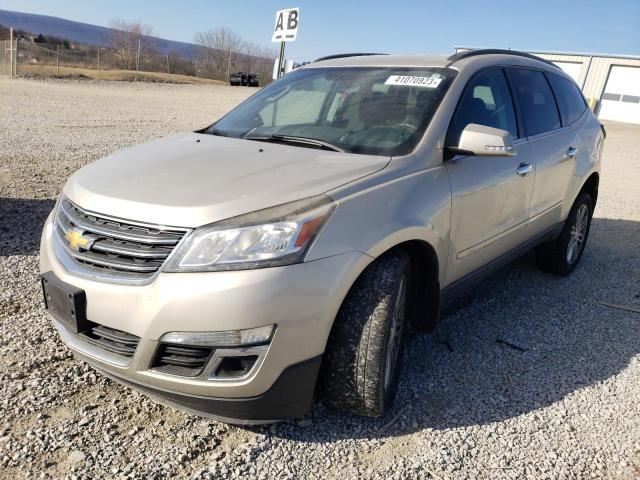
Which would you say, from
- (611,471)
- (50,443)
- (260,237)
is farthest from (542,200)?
(50,443)

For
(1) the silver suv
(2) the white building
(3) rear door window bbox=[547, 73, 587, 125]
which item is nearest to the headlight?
(1) the silver suv

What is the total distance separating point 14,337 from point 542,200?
3598 mm

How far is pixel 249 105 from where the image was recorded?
150 inches

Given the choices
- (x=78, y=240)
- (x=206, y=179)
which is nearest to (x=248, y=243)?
(x=206, y=179)

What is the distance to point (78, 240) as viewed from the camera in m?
2.31

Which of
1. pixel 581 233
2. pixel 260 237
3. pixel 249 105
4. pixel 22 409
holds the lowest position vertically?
pixel 22 409

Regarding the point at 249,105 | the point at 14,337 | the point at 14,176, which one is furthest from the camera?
the point at 14,176

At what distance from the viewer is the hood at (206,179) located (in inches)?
85.3

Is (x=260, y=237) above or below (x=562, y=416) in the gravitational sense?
above

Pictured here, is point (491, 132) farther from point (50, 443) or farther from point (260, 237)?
point (50, 443)

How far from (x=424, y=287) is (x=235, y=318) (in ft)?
4.02

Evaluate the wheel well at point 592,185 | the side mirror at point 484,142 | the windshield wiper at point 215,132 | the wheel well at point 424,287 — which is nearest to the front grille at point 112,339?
the wheel well at point 424,287

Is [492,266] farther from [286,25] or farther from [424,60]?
[286,25]

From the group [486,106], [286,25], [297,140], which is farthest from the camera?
[286,25]
